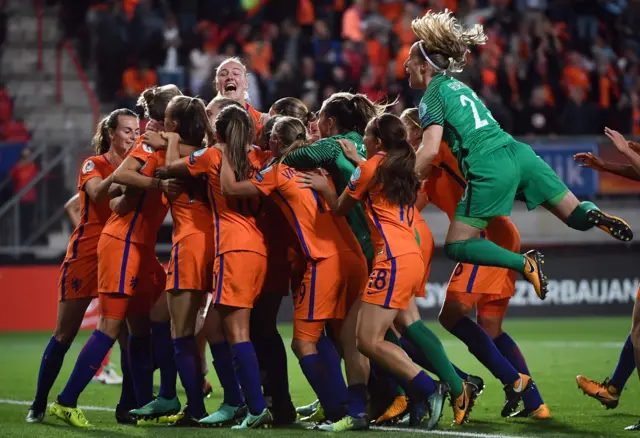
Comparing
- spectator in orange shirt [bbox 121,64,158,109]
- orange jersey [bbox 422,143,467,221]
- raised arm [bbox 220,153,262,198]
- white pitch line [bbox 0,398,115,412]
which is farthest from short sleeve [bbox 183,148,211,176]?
spectator in orange shirt [bbox 121,64,158,109]

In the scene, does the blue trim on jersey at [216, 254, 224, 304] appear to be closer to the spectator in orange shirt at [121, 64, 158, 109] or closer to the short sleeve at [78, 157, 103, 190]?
the short sleeve at [78, 157, 103, 190]

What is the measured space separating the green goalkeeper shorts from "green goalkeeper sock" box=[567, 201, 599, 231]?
149 mm

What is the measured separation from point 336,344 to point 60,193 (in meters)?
7.54

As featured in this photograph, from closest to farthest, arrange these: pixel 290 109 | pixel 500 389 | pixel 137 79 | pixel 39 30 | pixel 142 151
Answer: pixel 142 151 → pixel 290 109 → pixel 500 389 → pixel 137 79 → pixel 39 30

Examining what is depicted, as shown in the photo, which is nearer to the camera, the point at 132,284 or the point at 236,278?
the point at 236,278

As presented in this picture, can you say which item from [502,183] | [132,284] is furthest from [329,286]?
[132,284]

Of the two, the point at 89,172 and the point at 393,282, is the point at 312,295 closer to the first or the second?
the point at 393,282

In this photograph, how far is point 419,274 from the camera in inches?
239

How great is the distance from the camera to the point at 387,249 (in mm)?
6027

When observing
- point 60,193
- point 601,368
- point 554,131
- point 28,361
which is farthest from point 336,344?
point 554,131

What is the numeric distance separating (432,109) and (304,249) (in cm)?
112

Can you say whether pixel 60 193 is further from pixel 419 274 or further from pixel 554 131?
pixel 419 274

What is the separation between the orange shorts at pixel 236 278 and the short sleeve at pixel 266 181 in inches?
15.4

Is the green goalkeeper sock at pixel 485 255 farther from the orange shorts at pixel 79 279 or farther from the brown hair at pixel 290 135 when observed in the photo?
the orange shorts at pixel 79 279
